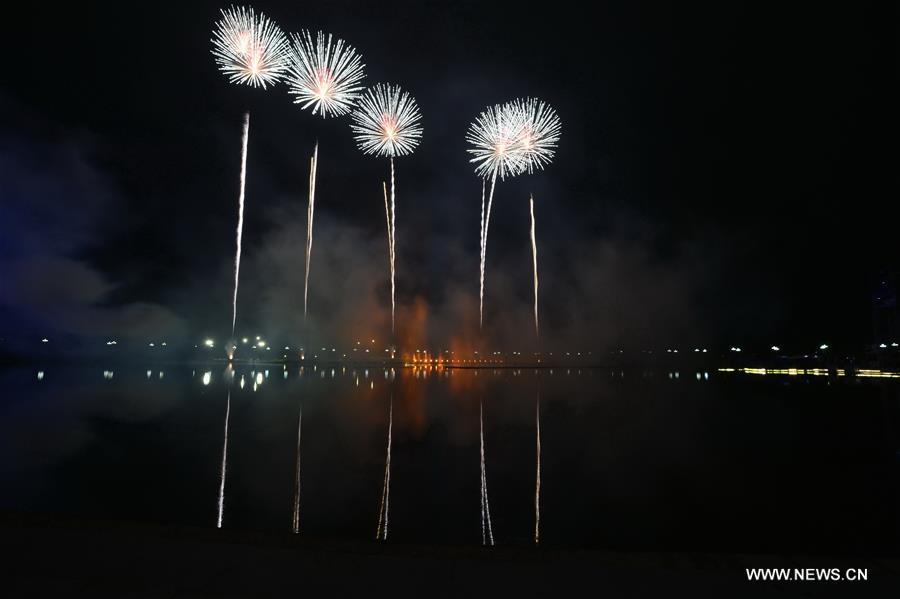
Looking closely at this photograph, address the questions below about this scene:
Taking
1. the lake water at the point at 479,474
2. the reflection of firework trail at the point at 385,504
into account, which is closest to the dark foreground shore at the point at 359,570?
the lake water at the point at 479,474

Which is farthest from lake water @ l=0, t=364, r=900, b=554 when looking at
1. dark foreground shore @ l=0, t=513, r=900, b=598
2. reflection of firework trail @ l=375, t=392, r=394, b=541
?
dark foreground shore @ l=0, t=513, r=900, b=598

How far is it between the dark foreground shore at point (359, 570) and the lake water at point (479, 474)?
1796 millimetres

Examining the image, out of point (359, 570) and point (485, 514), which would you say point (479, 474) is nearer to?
point (485, 514)

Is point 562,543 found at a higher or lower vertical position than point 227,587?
lower

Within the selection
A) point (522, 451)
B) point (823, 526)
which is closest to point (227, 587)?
point (823, 526)

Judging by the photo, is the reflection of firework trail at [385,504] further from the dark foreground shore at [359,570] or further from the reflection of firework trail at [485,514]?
the dark foreground shore at [359,570]

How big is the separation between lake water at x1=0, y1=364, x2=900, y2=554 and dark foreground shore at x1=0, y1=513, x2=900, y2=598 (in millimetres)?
1796

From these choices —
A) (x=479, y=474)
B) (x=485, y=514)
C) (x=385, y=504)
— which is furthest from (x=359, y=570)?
(x=479, y=474)

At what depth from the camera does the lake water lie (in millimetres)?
7430

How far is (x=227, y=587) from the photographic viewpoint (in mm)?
3930

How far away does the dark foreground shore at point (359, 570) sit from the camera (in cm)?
391

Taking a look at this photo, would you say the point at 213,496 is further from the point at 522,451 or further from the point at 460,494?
the point at 522,451

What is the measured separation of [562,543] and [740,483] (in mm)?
5440

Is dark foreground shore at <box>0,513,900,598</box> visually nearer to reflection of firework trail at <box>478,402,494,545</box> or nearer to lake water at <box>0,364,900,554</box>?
lake water at <box>0,364,900,554</box>
